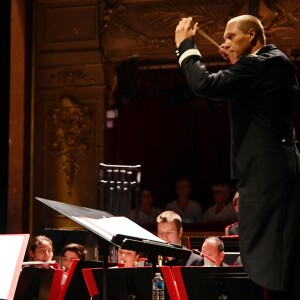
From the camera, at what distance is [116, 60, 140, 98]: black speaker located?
852 centimetres

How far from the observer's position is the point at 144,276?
3949 mm

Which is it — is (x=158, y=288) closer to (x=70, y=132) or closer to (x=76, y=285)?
(x=76, y=285)


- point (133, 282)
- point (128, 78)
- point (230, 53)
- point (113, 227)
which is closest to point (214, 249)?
point (133, 282)

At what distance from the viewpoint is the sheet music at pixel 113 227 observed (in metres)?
3.05

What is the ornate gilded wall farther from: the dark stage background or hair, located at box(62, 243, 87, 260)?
hair, located at box(62, 243, 87, 260)

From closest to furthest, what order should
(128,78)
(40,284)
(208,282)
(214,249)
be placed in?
(208,282) → (40,284) → (214,249) → (128,78)

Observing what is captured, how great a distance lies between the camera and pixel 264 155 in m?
2.87

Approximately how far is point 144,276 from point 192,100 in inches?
237

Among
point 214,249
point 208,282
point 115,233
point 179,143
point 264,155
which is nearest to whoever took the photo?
point 264,155

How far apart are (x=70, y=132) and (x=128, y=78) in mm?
875

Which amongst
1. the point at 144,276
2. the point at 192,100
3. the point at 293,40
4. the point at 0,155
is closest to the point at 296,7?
the point at 293,40

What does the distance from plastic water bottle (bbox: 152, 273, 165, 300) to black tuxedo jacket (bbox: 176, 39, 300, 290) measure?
698mm

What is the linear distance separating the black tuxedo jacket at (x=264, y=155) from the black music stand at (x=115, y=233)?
0.38 metres

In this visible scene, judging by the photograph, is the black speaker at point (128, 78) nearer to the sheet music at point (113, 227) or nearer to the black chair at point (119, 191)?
the black chair at point (119, 191)
